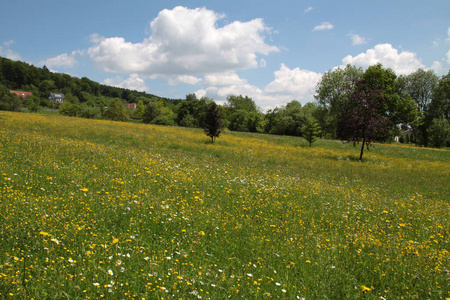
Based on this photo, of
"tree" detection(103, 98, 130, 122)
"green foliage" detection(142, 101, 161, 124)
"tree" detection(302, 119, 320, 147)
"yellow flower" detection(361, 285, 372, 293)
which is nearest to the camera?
"yellow flower" detection(361, 285, 372, 293)

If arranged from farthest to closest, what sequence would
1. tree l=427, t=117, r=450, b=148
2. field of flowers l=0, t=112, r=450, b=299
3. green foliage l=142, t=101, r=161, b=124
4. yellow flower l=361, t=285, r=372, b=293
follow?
green foliage l=142, t=101, r=161, b=124, tree l=427, t=117, r=450, b=148, yellow flower l=361, t=285, r=372, b=293, field of flowers l=0, t=112, r=450, b=299

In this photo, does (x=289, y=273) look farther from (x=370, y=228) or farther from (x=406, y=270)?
(x=370, y=228)

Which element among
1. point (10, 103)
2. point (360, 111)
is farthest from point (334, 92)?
point (10, 103)

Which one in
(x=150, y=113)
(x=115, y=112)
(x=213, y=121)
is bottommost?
(x=213, y=121)

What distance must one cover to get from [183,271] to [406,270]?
4.25 m

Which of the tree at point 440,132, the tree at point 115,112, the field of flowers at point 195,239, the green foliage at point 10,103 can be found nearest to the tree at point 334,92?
the tree at point 440,132

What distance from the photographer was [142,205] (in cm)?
594

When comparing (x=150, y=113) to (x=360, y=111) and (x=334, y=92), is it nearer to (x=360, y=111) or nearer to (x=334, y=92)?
(x=334, y=92)

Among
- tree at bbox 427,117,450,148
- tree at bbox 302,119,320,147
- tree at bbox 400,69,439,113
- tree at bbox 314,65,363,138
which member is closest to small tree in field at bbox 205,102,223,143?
tree at bbox 302,119,320,147

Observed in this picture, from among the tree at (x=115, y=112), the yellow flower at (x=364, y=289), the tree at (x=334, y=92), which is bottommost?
the yellow flower at (x=364, y=289)

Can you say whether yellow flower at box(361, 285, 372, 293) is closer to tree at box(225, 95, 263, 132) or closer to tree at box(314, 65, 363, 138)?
tree at box(314, 65, 363, 138)

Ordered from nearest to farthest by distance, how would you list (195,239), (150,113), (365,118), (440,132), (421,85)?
1. (195,239)
2. (365,118)
3. (440,132)
4. (421,85)
5. (150,113)

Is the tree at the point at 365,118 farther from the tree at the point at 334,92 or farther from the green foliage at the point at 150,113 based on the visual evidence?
the green foliage at the point at 150,113

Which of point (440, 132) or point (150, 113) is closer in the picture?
point (440, 132)
